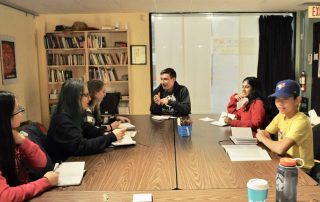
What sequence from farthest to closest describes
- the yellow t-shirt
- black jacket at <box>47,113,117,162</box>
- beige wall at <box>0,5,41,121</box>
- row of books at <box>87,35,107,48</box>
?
1. row of books at <box>87,35,107,48</box>
2. beige wall at <box>0,5,41,121</box>
3. black jacket at <box>47,113,117,162</box>
4. the yellow t-shirt

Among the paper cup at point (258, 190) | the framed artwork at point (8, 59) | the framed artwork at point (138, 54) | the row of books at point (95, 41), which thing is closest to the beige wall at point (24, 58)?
the framed artwork at point (8, 59)

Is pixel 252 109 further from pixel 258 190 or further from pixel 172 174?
pixel 258 190

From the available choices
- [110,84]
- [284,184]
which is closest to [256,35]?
[110,84]

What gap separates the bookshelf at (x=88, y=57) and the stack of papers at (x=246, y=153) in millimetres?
3811

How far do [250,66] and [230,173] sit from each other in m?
4.73

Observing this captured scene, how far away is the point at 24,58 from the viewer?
542 cm

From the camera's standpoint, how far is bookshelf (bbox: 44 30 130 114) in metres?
5.77

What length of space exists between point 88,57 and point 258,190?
4860mm

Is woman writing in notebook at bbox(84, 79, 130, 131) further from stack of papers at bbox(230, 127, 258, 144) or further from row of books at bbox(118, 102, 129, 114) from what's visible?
row of books at bbox(118, 102, 129, 114)

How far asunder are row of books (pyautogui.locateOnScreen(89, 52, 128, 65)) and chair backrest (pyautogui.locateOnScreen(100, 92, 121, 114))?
0.61m

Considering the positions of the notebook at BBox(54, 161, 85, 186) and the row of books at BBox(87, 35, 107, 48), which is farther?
the row of books at BBox(87, 35, 107, 48)

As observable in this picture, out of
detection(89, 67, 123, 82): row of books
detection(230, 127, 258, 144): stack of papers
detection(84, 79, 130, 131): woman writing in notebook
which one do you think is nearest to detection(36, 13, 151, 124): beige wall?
detection(89, 67, 123, 82): row of books

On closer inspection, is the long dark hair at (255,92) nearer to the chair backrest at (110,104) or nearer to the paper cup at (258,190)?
the paper cup at (258,190)

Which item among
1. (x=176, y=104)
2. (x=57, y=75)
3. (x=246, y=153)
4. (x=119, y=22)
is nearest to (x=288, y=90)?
(x=246, y=153)
